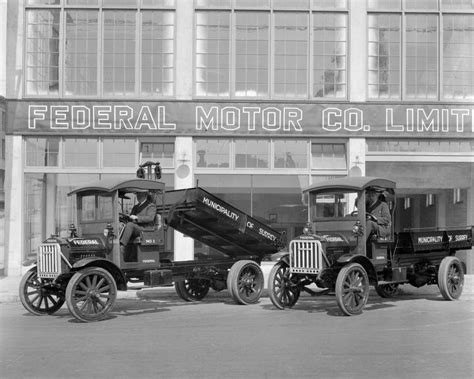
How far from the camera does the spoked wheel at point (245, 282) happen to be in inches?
488

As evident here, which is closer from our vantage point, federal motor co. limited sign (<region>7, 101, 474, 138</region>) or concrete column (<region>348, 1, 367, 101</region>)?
federal motor co. limited sign (<region>7, 101, 474, 138</region>)

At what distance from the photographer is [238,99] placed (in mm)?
18266

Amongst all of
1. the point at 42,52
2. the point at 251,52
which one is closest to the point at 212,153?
the point at 251,52

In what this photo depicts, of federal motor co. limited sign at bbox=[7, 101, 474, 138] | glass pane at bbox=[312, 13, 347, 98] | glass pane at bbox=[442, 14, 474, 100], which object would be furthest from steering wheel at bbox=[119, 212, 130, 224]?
glass pane at bbox=[442, 14, 474, 100]

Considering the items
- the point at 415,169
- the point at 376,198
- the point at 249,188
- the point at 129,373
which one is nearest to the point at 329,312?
the point at 376,198

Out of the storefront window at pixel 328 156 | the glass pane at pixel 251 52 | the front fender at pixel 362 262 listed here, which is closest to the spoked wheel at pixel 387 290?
the front fender at pixel 362 262

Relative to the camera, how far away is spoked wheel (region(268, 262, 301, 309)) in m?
11.5

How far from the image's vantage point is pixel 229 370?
22.5ft

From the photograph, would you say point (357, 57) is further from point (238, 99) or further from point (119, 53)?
point (119, 53)

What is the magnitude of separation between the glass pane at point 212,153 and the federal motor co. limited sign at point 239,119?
0.30 m

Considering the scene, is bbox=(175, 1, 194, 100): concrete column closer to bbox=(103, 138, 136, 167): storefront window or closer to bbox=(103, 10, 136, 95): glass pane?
bbox=(103, 10, 136, 95): glass pane

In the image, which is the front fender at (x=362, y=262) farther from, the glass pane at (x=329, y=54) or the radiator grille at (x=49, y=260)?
the glass pane at (x=329, y=54)

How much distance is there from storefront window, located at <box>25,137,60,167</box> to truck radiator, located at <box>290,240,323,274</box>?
9057mm

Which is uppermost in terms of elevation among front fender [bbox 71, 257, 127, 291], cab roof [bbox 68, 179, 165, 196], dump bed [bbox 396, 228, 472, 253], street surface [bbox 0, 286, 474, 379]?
cab roof [bbox 68, 179, 165, 196]
